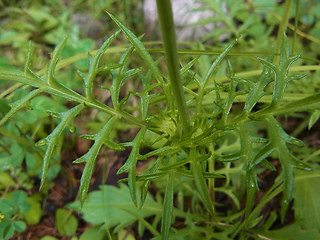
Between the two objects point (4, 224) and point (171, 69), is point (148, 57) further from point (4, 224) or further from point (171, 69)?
point (4, 224)

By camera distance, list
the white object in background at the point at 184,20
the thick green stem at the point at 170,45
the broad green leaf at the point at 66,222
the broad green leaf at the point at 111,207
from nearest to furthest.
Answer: the thick green stem at the point at 170,45
the broad green leaf at the point at 111,207
the broad green leaf at the point at 66,222
the white object in background at the point at 184,20

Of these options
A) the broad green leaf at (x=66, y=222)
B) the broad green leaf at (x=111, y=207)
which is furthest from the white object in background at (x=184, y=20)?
the broad green leaf at (x=66, y=222)

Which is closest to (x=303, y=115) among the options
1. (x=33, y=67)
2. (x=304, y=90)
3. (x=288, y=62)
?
(x=304, y=90)

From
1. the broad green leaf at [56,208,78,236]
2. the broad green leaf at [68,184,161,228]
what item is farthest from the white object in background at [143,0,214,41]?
the broad green leaf at [56,208,78,236]

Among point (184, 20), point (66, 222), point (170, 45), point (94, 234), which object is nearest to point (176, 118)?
point (170, 45)

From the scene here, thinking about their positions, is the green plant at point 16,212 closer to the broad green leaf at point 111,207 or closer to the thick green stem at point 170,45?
the broad green leaf at point 111,207

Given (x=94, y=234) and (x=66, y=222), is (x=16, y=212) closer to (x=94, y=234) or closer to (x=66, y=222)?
(x=66, y=222)

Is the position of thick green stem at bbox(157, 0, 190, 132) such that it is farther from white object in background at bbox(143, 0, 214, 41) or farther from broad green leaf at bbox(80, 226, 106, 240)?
white object in background at bbox(143, 0, 214, 41)

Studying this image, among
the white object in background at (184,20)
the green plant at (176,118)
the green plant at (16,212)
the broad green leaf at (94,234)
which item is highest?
the white object in background at (184,20)

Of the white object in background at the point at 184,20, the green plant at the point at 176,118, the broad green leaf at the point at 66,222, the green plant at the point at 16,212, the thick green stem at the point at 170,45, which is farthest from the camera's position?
the white object in background at the point at 184,20
